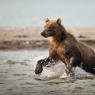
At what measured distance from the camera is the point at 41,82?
11.6 meters

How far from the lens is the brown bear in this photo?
12305 mm

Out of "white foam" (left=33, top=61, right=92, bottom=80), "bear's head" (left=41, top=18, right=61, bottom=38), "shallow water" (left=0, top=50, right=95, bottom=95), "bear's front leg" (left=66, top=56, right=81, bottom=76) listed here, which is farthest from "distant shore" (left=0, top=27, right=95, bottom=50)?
"bear's front leg" (left=66, top=56, right=81, bottom=76)

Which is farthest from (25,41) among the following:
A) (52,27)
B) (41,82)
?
(41,82)

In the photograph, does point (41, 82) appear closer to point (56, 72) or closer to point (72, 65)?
point (72, 65)

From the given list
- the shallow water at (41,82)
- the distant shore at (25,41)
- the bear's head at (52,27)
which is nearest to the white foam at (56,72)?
the shallow water at (41,82)

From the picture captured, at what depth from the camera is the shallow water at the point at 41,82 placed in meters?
10.3

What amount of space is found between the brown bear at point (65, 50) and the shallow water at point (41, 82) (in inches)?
9.7

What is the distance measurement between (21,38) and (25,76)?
10.8 meters

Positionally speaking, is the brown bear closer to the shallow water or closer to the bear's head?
the bear's head

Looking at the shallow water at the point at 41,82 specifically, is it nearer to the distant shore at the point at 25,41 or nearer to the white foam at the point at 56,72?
the white foam at the point at 56,72

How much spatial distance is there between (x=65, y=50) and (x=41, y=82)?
1.11 m

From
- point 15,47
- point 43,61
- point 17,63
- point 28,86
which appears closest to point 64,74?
point 43,61

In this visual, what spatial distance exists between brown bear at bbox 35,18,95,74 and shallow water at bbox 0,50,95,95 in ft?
0.81

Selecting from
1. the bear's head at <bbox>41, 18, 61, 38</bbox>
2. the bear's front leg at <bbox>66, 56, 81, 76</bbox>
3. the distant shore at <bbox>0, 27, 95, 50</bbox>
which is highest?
the bear's head at <bbox>41, 18, 61, 38</bbox>
